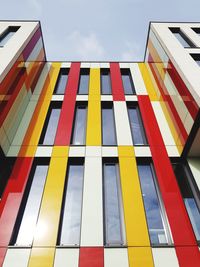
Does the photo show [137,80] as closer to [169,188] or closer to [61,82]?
[61,82]

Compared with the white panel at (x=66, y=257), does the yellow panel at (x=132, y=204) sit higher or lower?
higher

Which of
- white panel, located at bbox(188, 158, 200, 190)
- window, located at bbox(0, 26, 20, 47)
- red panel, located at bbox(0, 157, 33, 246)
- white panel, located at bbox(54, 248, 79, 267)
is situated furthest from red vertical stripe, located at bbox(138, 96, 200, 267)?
window, located at bbox(0, 26, 20, 47)

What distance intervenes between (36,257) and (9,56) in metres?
8.08

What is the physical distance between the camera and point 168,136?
1084cm

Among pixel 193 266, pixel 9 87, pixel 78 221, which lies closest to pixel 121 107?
pixel 9 87

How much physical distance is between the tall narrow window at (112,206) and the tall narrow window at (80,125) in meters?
1.90

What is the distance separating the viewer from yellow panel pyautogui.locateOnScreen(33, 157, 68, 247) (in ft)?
23.4

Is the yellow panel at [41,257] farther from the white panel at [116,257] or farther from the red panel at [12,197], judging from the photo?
the white panel at [116,257]

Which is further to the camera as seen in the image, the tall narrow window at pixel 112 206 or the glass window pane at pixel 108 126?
the glass window pane at pixel 108 126

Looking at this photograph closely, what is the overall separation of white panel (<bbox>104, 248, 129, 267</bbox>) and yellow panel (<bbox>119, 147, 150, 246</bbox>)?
1.09 ft

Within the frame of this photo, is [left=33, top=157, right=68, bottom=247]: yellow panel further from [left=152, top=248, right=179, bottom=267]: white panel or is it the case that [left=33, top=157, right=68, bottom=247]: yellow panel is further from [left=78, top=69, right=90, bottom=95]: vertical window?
[left=78, top=69, right=90, bottom=95]: vertical window

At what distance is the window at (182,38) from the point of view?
43.9 feet

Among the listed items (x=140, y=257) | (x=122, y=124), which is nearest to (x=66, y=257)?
(x=140, y=257)

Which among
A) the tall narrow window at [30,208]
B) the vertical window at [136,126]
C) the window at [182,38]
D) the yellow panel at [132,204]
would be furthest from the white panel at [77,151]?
the window at [182,38]
